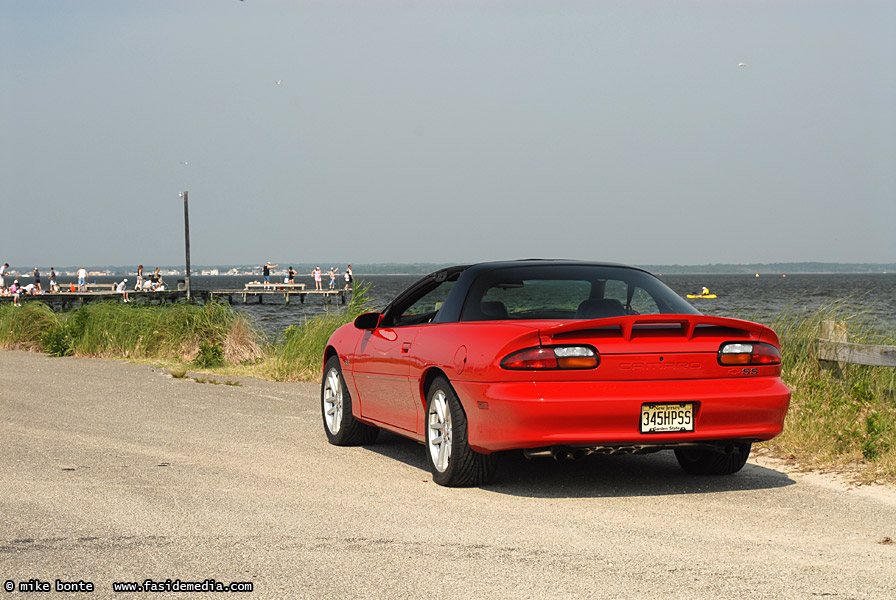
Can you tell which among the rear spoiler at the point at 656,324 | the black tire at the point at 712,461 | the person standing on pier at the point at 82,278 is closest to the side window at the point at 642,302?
the rear spoiler at the point at 656,324

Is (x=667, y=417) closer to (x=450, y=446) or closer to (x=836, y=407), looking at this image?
(x=450, y=446)

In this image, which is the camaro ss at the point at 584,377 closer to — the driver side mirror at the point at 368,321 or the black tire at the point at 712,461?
the black tire at the point at 712,461

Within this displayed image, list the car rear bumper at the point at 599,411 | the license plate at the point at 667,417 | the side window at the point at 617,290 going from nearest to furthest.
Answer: the car rear bumper at the point at 599,411 < the license plate at the point at 667,417 < the side window at the point at 617,290

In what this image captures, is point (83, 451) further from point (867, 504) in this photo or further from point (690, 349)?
point (867, 504)

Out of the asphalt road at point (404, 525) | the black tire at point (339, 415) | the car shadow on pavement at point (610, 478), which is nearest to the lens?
the asphalt road at point (404, 525)

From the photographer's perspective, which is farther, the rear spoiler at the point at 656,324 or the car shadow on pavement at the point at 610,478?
the car shadow on pavement at the point at 610,478

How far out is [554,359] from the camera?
6746 millimetres

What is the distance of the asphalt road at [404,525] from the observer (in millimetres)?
5000

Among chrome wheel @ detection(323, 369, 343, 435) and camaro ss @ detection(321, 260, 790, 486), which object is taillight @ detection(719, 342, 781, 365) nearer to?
camaro ss @ detection(321, 260, 790, 486)

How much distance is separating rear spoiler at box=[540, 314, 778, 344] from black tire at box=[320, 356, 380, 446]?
10.4 ft

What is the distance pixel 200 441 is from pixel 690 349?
494 centimetres

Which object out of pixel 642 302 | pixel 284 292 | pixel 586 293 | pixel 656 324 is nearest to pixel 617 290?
pixel 642 302

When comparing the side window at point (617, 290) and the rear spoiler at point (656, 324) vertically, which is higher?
the side window at point (617, 290)

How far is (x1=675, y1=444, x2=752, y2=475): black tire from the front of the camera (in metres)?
7.89
